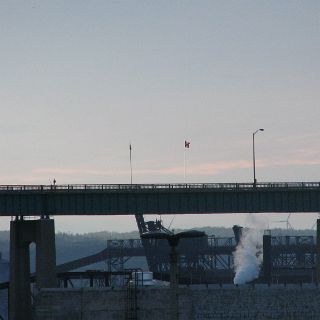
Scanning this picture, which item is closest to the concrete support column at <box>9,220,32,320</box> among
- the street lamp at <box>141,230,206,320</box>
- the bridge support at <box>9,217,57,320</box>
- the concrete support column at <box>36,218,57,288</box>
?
the bridge support at <box>9,217,57,320</box>

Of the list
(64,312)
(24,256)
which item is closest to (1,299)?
(24,256)

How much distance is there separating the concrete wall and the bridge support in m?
11.7

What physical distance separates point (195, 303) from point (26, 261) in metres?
25.6

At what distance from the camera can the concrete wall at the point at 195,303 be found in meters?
102

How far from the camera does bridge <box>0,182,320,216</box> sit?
396 ft

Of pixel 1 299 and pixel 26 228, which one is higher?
pixel 26 228

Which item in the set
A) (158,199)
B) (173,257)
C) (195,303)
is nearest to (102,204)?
(158,199)

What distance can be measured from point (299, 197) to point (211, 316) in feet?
88.4

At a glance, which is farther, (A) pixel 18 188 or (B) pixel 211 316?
(A) pixel 18 188

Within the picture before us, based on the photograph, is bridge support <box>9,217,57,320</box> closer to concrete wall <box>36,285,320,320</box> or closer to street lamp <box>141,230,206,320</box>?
concrete wall <box>36,285,320,320</box>

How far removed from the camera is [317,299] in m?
107

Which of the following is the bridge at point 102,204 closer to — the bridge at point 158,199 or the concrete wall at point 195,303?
the bridge at point 158,199

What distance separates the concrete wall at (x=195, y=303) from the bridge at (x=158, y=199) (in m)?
19.6

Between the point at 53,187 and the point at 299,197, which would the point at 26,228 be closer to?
the point at 53,187
